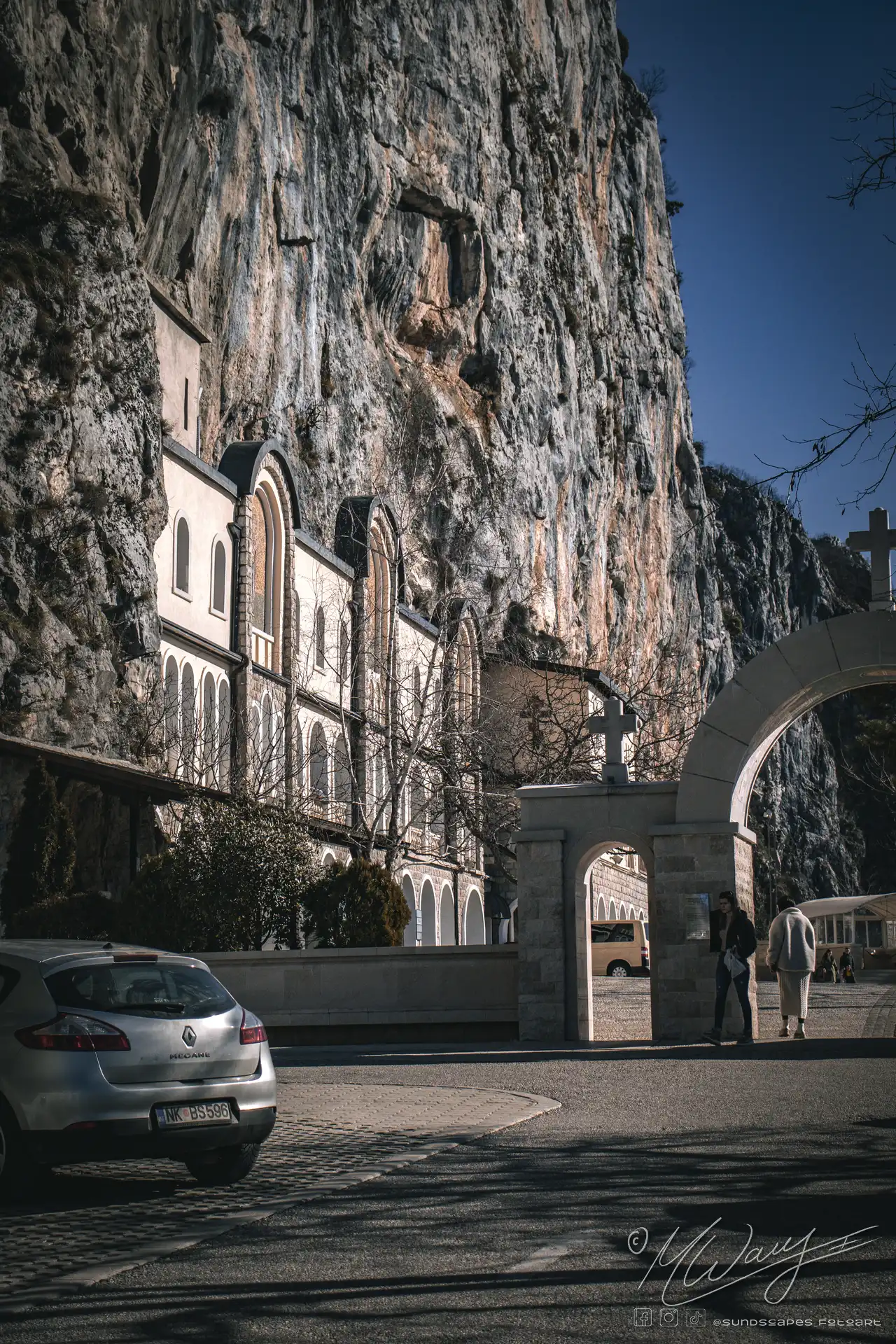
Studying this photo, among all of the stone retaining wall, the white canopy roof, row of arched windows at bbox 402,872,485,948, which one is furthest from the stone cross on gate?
row of arched windows at bbox 402,872,485,948

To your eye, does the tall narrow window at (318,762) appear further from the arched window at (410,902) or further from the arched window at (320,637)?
the arched window at (410,902)

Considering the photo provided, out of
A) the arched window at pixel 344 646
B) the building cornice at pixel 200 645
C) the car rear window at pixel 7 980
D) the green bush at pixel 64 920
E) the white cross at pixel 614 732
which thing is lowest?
the car rear window at pixel 7 980

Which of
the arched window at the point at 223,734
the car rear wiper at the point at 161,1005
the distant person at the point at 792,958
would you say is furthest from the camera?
the arched window at the point at 223,734

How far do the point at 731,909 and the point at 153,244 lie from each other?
30.2 m

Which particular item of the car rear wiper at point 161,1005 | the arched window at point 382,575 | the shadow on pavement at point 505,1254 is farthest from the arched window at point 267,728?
the shadow on pavement at point 505,1254

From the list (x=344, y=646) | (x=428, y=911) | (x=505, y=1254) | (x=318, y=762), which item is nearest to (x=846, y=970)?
(x=428, y=911)

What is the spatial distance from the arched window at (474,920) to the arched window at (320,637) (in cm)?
1426

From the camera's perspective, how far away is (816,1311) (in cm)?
534

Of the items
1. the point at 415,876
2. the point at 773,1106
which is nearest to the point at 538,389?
the point at 415,876

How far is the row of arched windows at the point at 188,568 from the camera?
1388 inches

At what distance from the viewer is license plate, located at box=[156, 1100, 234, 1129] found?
26.6ft

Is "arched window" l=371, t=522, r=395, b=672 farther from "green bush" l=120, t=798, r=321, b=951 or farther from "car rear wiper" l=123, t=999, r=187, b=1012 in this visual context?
"car rear wiper" l=123, t=999, r=187, b=1012

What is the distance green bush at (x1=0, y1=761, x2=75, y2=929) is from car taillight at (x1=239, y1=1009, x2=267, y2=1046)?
16150 millimetres

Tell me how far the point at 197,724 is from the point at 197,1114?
1042 inches
